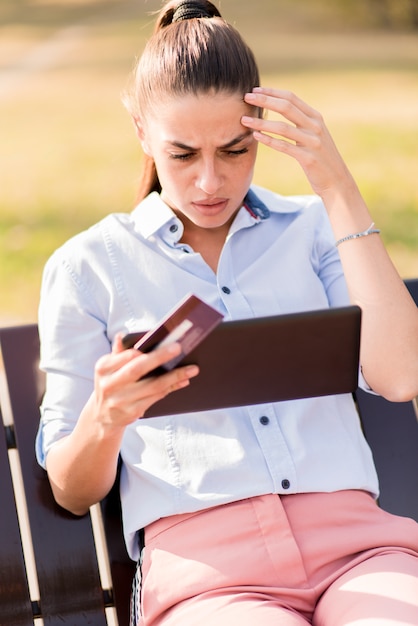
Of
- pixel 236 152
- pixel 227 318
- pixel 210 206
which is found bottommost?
pixel 227 318

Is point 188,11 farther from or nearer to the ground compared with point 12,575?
farther from the ground

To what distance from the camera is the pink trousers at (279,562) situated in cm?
220

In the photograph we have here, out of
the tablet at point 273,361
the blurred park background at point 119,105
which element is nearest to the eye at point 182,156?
the tablet at point 273,361

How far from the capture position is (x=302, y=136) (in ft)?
8.16

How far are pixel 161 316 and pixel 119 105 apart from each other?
7050 millimetres

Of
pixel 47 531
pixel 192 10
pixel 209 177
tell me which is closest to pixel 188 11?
pixel 192 10

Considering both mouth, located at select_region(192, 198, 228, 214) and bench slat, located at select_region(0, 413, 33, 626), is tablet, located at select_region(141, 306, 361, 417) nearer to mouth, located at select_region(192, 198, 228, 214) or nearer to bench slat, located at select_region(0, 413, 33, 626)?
mouth, located at select_region(192, 198, 228, 214)

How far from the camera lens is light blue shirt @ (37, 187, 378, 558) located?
7.96ft

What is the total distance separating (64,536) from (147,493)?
1.07 feet

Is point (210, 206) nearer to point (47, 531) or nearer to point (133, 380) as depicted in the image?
point (133, 380)

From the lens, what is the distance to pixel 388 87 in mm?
9648

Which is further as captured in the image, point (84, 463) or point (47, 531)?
point (47, 531)

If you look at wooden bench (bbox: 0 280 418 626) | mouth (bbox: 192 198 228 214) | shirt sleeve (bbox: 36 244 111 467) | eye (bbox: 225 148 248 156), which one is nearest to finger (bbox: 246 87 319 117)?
eye (bbox: 225 148 248 156)

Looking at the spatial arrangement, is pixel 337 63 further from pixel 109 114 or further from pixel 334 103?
pixel 109 114
